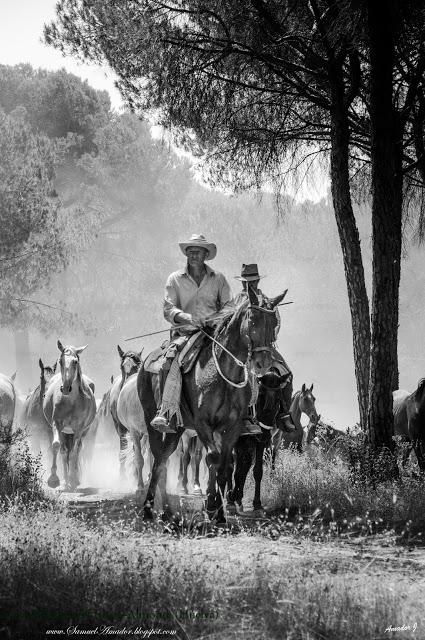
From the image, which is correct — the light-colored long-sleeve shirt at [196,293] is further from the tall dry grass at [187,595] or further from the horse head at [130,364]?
the horse head at [130,364]

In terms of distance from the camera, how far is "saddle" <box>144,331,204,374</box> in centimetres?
959

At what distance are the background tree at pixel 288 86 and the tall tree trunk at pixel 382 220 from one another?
0.02 meters

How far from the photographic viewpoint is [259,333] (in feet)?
28.0

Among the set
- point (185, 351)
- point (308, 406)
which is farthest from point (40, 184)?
point (185, 351)

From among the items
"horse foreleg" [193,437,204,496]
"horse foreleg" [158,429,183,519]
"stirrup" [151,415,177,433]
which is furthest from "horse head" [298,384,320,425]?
"stirrup" [151,415,177,433]

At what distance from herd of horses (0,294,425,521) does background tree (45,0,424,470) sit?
1.49 m

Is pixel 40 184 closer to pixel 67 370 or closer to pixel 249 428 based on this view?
pixel 67 370

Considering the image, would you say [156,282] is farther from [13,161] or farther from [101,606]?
[101,606]

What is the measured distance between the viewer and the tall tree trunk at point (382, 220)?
36.9 ft

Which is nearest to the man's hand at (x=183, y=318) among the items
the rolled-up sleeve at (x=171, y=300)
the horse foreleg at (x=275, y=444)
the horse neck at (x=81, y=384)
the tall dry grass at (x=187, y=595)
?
the rolled-up sleeve at (x=171, y=300)

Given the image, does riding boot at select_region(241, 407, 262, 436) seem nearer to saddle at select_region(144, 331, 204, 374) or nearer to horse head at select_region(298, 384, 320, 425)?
saddle at select_region(144, 331, 204, 374)

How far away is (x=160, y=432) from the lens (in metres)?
10.4

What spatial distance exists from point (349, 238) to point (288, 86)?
3.02 metres

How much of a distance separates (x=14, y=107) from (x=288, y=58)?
2572cm
